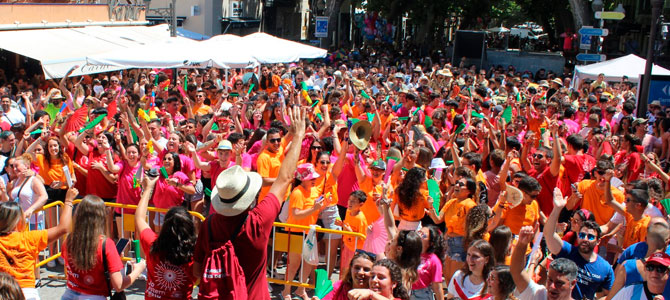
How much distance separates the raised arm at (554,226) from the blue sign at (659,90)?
28.3 feet

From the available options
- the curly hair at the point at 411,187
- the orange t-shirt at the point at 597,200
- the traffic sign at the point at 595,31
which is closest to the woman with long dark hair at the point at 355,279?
the curly hair at the point at 411,187

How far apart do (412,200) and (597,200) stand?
6.56 ft

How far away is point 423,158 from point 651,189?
7.94 feet

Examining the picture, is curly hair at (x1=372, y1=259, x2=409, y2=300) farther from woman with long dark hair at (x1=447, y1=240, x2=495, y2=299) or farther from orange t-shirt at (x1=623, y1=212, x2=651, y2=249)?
orange t-shirt at (x1=623, y1=212, x2=651, y2=249)

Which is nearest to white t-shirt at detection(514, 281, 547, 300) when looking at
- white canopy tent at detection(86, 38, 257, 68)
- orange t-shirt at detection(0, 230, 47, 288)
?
orange t-shirt at detection(0, 230, 47, 288)

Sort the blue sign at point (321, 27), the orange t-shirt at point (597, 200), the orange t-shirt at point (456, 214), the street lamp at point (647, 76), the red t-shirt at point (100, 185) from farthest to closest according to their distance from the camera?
the blue sign at point (321, 27)
the street lamp at point (647, 76)
the red t-shirt at point (100, 185)
the orange t-shirt at point (597, 200)
the orange t-shirt at point (456, 214)

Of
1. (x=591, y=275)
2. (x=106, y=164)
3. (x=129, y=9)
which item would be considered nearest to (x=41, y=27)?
(x=129, y=9)

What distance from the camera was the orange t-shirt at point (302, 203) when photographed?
6.68 m

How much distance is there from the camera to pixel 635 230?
6.33 meters

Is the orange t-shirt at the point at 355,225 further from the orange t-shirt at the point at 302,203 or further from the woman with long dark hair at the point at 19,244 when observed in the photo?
the woman with long dark hair at the point at 19,244

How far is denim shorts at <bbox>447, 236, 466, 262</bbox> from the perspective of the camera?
642 centimetres

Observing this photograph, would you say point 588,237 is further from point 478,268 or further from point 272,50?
point 272,50

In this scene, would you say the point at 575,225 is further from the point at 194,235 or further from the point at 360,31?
the point at 360,31

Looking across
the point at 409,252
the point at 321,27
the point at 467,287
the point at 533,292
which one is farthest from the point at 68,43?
the point at 533,292
